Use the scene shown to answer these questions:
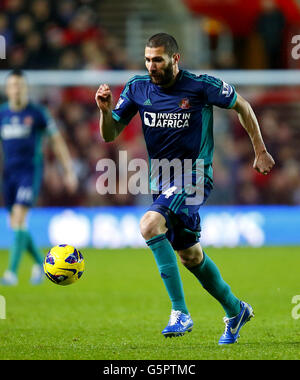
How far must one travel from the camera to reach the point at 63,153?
11477 mm

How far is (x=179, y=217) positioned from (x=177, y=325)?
77cm

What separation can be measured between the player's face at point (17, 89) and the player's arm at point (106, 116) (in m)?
4.53

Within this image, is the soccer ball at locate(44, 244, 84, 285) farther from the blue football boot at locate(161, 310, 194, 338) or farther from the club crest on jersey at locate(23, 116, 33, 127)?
the club crest on jersey at locate(23, 116, 33, 127)

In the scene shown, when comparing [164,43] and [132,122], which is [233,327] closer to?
[164,43]

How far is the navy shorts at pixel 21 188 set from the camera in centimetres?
1102

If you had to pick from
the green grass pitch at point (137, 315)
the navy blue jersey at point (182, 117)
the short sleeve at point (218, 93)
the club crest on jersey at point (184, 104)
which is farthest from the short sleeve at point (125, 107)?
the green grass pitch at point (137, 315)

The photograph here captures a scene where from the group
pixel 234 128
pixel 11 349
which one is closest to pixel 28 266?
pixel 234 128

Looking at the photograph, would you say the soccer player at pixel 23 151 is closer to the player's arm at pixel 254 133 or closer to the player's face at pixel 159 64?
the player's face at pixel 159 64

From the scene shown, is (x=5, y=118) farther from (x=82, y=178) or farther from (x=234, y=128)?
(x=234, y=128)

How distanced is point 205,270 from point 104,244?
9.09 metres

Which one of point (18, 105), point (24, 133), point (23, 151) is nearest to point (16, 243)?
point (23, 151)

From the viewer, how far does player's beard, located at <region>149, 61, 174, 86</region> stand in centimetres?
629

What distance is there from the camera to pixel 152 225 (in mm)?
6062

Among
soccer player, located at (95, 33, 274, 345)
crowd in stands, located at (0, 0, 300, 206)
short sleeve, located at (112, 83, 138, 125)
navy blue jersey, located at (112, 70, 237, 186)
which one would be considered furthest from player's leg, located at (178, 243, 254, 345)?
crowd in stands, located at (0, 0, 300, 206)
